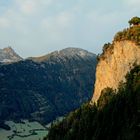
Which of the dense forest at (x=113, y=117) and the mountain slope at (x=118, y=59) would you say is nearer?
the dense forest at (x=113, y=117)

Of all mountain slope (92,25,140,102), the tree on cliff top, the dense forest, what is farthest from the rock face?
the tree on cliff top

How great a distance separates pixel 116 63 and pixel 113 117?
90.9 feet

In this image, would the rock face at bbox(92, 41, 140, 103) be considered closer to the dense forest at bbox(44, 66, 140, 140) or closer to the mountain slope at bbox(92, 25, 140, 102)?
the mountain slope at bbox(92, 25, 140, 102)

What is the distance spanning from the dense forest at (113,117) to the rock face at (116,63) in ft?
13.5

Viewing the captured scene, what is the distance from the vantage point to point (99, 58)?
167000 mm

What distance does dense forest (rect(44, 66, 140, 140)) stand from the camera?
12231 cm

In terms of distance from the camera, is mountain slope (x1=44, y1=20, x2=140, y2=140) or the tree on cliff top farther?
the tree on cliff top

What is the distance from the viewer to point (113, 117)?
131 m

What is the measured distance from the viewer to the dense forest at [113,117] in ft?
401

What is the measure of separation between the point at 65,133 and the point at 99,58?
2835 centimetres

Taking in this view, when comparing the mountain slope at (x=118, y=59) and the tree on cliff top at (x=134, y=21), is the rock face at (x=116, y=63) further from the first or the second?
the tree on cliff top at (x=134, y=21)

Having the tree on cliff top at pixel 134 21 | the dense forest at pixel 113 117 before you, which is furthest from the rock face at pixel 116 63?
the tree on cliff top at pixel 134 21

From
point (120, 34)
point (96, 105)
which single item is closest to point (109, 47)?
point (120, 34)

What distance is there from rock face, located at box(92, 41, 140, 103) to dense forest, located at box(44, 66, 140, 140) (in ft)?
13.5
